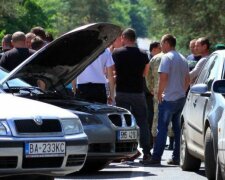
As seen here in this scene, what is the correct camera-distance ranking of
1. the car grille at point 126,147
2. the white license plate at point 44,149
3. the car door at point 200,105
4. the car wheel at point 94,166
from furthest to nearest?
the car wheel at point 94,166 < the car grille at point 126,147 < the car door at point 200,105 < the white license plate at point 44,149

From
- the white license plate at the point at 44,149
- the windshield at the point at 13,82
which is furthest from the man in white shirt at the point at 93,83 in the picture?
the white license plate at the point at 44,149

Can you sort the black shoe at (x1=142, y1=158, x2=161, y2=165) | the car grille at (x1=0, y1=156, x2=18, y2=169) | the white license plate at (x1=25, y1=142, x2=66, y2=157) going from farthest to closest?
the black shoe at (x1=142, y1=158, x2=161, y2=165), the white license plate at (x1=25, y1=142, x2=66, y2=157), the car grille at (x1=0, y1=156, x2=18, y2=169)

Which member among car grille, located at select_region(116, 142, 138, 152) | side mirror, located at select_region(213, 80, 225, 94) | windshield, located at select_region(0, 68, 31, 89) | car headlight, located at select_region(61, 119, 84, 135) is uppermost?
side mirror, located at select_region(213, 80, 225, 94)

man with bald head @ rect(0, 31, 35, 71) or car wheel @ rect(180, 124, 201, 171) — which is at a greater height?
man with bald head @ rect(0, 31, 35, 71)

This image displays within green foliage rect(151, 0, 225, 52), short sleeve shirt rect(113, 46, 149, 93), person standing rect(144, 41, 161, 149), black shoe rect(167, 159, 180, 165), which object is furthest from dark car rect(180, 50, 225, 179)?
green foliage rect(151, 0, 225, 52)

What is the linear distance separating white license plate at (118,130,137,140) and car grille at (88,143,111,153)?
0.20m

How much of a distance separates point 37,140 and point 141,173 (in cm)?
380

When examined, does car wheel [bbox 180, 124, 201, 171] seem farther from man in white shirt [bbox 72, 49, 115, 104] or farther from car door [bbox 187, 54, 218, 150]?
man in white shirt [bbox 72, 49, 115, 104]

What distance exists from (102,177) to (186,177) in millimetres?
1094

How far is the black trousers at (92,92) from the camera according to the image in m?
15.8

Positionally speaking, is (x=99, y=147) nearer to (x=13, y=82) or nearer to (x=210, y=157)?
(x=13, y=82)

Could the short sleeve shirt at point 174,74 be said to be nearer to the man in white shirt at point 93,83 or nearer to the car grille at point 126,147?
the man in white shirt at point 93,83

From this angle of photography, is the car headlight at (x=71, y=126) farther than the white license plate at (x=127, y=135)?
No

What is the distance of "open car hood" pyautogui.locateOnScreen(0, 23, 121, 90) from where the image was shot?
14.0 meters
